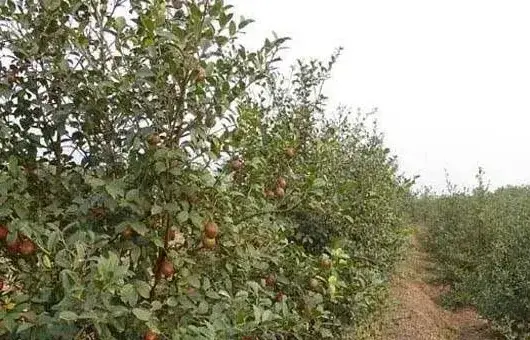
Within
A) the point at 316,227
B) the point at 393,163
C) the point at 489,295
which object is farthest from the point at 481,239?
the point at 316,227

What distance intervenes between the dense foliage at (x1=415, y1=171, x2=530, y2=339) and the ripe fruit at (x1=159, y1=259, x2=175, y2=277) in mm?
4242

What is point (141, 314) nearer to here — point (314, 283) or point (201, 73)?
point (201, 73)

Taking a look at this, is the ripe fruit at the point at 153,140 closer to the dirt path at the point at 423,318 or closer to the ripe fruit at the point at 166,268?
the ripe fruit at the point at 166,268

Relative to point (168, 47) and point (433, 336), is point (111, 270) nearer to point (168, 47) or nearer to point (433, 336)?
point (168, 47)

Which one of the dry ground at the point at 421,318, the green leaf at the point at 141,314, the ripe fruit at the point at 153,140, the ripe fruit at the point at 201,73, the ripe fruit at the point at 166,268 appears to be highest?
the ripe fruit at the point at 201,73

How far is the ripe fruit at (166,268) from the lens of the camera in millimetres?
2279

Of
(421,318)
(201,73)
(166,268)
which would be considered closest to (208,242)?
(166,268)

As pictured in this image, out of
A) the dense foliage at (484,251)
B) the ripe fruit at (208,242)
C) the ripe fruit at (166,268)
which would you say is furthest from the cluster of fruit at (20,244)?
the dense foliage at (484,251)

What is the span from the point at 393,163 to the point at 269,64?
713 cm

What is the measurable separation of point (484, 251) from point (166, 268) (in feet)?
25.2

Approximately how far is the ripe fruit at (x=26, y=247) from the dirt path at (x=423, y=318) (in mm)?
4124

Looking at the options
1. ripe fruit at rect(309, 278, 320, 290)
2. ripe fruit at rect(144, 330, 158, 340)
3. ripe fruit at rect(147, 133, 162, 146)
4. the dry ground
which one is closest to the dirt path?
the dry ground

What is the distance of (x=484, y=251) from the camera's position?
358 inches

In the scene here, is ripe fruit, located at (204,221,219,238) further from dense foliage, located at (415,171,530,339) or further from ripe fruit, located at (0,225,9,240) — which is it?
dense foliage, located at (415,171,530,339)
